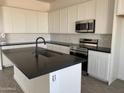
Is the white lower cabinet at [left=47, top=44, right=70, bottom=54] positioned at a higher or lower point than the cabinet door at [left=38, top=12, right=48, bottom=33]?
lower

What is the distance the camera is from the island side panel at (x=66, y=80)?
5.35 ft

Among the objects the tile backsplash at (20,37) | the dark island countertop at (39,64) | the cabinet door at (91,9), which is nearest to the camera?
the dark island countertop at (39,64)

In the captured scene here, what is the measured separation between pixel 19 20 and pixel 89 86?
148 inches

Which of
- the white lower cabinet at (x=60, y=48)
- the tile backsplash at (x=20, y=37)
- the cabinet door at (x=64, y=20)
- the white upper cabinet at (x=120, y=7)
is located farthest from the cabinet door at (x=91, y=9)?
the tile backsplash at (x=20, y=37)

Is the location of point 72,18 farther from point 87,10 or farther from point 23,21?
point 23,21

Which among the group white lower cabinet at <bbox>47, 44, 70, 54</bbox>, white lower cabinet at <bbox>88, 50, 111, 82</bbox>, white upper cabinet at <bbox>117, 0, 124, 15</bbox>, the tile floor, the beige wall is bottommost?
the tile floor

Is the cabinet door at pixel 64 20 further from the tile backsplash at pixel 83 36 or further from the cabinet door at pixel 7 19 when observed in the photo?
Result: the cabinet door at pixel 7 19

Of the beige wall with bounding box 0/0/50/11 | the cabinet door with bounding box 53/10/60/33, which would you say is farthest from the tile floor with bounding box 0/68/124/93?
the beige wall with bounding box 0/0/50/11

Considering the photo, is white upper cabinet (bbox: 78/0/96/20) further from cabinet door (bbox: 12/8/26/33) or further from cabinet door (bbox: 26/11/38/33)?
cabinet door (bbox: 12/8/26/33)

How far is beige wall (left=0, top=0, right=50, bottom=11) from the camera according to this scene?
14.3 ft

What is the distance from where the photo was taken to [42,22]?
522 cm

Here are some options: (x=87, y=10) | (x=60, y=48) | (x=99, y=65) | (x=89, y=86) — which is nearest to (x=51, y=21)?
(x=60, y=48)

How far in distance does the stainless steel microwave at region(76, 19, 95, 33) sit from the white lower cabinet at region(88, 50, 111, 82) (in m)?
0.76

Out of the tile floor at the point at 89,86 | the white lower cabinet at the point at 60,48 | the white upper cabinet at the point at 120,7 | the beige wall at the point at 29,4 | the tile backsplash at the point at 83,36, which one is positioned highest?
the beige wall at the point at 29,4
